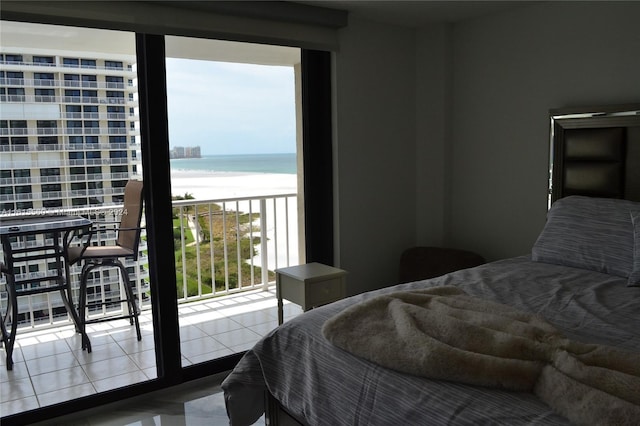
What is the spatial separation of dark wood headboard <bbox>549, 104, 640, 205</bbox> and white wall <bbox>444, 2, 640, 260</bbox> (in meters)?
0.10

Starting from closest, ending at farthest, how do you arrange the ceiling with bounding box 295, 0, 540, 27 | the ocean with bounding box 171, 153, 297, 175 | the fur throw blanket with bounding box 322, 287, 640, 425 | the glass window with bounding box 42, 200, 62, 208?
the fur throw blanket with bounding box 322, 287, 640, 425
the glass window with bounding box 42, 200, 62, 208
the ceiling with bounding box 295, 0, 540, 27
the ocean with bounding box 171, 153, 297, 175

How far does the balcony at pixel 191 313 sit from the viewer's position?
3.15 metres

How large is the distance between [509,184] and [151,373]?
8.65 ft

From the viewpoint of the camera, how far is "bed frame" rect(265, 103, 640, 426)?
9.46 ft

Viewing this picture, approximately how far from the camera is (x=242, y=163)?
3717 millimetres

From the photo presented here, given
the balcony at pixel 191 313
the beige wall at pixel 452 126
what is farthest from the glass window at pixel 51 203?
the beige wall at pixel 452 126

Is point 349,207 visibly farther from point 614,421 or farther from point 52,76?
point 614,421

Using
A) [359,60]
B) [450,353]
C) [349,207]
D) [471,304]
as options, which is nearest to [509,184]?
[349,207]

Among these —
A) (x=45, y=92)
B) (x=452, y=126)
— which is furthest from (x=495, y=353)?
(x=452, y=126)

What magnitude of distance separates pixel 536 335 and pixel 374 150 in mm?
2391

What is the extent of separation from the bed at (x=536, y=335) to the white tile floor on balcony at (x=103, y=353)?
145 cm

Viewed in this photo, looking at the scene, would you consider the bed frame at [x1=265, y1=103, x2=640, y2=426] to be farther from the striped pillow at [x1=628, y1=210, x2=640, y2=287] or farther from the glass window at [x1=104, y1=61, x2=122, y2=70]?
the glass window at [x1=104, y1=61, x2=122, y2=70]

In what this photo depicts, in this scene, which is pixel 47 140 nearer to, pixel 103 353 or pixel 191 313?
pixel 103 353

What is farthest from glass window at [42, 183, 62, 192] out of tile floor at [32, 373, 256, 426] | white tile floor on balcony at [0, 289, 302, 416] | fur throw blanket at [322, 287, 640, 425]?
fur throw blanket at [322, 287, 640, 425]
